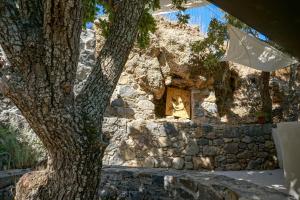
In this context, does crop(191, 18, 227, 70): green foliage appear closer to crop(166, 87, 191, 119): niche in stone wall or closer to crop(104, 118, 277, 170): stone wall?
crop(166, 87, 191, 119): niche in stone wall

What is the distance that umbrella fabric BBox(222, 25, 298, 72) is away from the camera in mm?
6641

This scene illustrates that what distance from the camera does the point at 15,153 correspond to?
4.87 metres

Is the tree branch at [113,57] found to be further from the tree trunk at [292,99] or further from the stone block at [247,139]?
the tree trunk at [292,99]

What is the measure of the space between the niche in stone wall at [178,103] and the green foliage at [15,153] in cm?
473

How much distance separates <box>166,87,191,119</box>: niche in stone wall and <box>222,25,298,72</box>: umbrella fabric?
2705 mm

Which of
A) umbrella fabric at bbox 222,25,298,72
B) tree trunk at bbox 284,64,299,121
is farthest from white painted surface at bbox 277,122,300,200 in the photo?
tree trunk at bbox 284,64,299,121

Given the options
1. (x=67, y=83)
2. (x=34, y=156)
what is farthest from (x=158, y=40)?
(x=67, y=83)

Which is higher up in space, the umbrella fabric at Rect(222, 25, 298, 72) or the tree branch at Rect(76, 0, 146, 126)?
the umbrella fabric at Rect(222, 25, 298, 72)

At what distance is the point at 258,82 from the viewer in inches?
384

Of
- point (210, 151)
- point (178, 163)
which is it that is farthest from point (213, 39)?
point (178, 163)

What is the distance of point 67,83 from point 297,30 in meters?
1.49

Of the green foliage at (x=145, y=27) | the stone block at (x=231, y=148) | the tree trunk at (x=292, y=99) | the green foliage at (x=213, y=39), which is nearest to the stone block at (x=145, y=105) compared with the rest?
Answer: the green foliage at (x=213, y=39)

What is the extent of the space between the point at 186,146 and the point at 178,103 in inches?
123

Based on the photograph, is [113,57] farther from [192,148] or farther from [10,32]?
[192,148]
